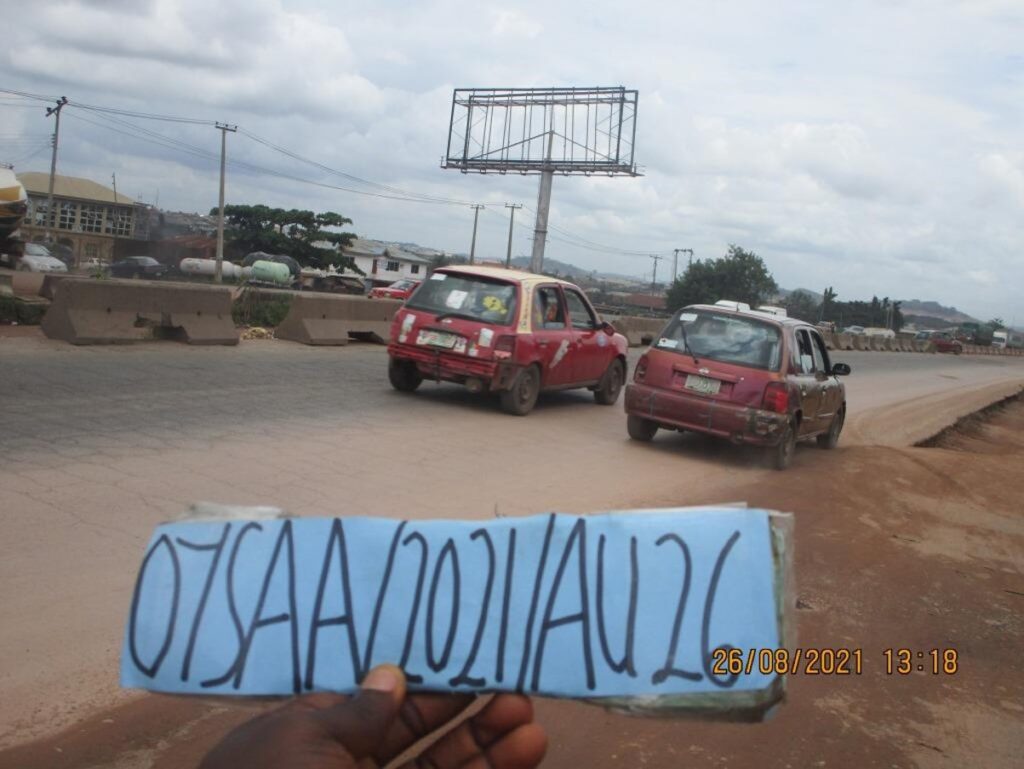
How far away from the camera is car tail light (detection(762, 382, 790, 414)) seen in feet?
33.8

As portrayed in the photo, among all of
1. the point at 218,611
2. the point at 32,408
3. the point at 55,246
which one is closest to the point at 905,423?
the point at 32,408

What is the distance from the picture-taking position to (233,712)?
3.92 metres

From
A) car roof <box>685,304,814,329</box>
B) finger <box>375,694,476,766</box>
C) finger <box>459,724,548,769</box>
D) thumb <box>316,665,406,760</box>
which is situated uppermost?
car roof <box>685,304,814,329</box>

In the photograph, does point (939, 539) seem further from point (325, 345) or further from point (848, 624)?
point (325, 345)

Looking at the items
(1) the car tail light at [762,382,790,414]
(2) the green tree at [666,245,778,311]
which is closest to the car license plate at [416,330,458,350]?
(1) the car tail light at [762,382,790,414]

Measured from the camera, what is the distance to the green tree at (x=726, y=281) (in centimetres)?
4331

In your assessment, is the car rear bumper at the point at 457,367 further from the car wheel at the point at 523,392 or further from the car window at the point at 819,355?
the car window at the point at 819,355

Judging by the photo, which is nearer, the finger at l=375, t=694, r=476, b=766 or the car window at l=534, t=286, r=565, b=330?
the finger at l=375, t=694, r=476, b=766

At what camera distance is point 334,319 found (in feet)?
58.1

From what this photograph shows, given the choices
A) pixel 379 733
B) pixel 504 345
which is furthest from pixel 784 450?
pixel 379 733

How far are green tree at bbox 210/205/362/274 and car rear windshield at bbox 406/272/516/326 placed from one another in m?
53.1

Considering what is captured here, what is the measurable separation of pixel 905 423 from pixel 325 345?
1048cm

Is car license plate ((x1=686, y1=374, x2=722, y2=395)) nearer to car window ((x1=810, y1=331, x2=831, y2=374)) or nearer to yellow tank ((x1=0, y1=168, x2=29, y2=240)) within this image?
car window ((x1=810, y1=331, x2=831, y2=374))
